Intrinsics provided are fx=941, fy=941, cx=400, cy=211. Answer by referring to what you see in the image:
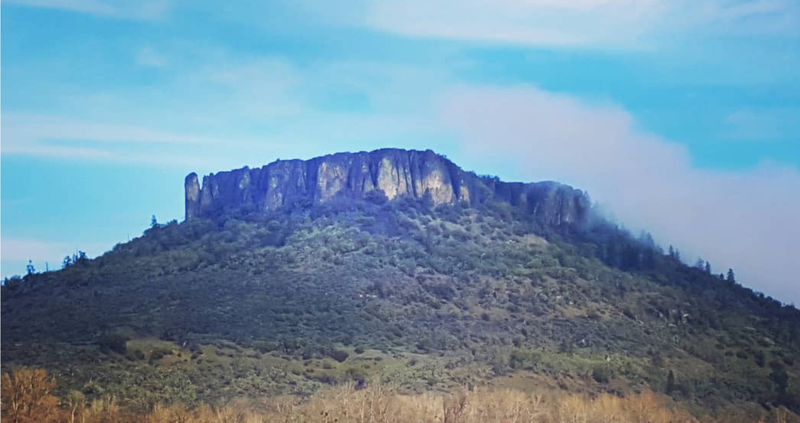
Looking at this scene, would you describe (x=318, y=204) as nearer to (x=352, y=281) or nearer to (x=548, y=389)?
(x=352, y=281)

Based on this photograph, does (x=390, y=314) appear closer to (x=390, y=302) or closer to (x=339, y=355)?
(x=390, y=302)

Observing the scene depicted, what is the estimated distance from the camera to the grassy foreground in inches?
1871

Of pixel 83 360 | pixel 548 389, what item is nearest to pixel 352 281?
pixel 548 389

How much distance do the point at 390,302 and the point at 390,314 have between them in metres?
4.50

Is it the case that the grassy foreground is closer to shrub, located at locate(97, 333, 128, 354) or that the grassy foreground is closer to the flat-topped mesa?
shrub, located at locate(97, 333, 128, 354)

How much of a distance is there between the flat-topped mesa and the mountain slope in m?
0.34

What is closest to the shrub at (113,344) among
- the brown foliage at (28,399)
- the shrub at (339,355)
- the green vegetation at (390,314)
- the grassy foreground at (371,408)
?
the green vegetation at (390,314)

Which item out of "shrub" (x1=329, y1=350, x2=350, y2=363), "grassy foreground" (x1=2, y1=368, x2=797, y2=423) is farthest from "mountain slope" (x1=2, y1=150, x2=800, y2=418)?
"grassy foreground" (x1=2, y1=368, x2=797, y2=423)

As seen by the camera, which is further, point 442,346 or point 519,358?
point 442,346

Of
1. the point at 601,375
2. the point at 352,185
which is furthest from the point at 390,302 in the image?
the point at 352,185

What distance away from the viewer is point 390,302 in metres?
98.1

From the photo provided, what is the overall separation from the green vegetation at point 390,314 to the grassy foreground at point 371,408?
3.58 metres

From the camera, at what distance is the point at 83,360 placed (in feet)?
214

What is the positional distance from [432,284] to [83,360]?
4801 centimetres
